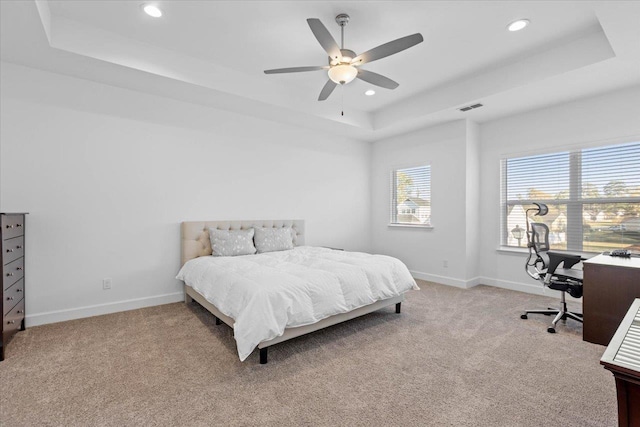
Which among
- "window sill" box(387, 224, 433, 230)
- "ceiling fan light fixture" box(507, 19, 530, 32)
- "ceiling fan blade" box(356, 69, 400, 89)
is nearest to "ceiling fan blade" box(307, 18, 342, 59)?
"ceiling fan blade" box(356, 69, 400, 89)

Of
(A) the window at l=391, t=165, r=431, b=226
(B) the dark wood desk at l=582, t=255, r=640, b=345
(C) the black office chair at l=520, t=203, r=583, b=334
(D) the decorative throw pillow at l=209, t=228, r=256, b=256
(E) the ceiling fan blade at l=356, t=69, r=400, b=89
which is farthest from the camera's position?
(A) the window at l=391, t=165, r=431, b=226

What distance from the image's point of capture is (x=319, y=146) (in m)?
5.50

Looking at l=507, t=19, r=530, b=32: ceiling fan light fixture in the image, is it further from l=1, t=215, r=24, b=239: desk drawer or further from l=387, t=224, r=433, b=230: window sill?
l=1, t=215, r=24, b=239: desk drawer

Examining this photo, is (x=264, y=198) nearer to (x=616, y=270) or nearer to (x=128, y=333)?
(x=128, y=333)

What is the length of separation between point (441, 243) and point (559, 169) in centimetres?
190

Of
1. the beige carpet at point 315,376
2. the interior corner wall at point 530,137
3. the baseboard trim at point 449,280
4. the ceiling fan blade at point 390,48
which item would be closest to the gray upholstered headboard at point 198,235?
the beige carpet at point 315,376

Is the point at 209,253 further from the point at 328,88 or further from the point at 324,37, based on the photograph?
the point at 324,37

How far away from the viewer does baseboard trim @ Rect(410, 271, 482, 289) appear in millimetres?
4734

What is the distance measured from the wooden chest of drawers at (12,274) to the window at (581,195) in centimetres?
592

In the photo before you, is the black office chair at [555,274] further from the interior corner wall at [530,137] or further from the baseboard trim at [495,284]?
the interior corner wall at [530,137]

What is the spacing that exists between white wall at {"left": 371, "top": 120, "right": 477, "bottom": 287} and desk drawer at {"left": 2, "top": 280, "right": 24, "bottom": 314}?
5.20 m

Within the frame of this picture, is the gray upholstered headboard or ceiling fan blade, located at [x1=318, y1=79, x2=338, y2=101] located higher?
ceiling fan blade, located at [x1=318, y1=79, x2=338, y2=101]

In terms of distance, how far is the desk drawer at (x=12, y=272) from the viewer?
2.54m

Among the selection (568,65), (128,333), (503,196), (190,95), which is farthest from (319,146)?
(128,333)
